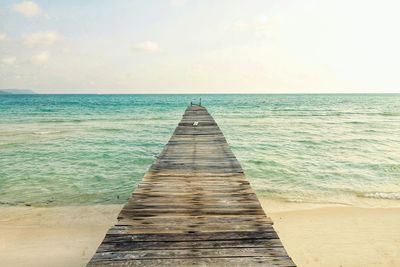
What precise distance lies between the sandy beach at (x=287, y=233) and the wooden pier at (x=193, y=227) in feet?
6.45

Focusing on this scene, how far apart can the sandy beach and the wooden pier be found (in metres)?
1.97

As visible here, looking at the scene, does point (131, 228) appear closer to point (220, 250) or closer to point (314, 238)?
point (220, 250)

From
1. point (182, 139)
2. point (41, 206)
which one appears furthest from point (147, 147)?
point (41, 206)

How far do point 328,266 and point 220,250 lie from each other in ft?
11.1

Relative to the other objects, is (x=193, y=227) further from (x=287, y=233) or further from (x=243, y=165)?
(x=243, y=165)

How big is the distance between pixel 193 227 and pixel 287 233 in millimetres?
3914

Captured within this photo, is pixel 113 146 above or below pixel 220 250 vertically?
below

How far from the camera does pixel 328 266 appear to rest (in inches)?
236

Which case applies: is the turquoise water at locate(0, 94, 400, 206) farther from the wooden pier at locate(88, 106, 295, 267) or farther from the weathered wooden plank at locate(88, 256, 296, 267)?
the weathered wooden plank at locate(88, 256, 296, 267)

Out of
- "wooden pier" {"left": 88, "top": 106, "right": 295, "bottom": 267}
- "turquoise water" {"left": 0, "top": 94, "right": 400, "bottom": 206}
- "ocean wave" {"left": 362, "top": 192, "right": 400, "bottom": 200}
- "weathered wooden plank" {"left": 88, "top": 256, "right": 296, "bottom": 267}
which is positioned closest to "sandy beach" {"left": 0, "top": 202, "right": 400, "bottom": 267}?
"turquoise water" {"left": 0, "top": 94, "right": 400, "bottom": 206}

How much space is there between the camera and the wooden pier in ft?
11.3

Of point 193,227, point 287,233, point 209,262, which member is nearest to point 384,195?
point 287,233

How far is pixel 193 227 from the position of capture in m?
4.25

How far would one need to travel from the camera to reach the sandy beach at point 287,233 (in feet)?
20.7
